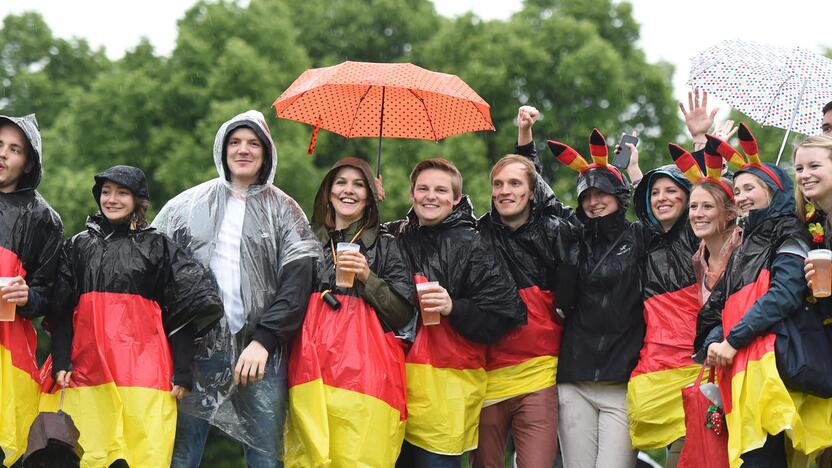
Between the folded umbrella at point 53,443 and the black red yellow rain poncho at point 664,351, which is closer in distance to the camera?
the folded umbrella at point 53,443

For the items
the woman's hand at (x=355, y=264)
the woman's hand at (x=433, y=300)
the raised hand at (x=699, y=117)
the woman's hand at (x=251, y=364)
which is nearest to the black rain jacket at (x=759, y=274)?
the raised hand at (x=699, y=117)

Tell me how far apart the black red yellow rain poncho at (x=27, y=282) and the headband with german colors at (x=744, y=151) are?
3.09m

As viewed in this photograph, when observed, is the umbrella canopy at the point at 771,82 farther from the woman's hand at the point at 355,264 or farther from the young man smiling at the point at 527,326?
the woman's hand at the point at 355,264

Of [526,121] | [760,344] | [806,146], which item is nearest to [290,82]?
[526,121]

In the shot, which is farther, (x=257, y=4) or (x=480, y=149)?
(x=257, y=4)

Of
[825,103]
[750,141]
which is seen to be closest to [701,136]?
[825,103]

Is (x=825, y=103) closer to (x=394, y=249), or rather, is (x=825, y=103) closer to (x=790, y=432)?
(x=790, y=432)

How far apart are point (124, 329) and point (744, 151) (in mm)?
2917

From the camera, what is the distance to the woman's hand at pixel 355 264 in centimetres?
490

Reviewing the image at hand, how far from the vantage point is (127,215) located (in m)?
4.96

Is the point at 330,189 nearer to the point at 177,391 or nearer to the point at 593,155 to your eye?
the point at 177,391

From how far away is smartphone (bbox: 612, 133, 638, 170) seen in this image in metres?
5.75

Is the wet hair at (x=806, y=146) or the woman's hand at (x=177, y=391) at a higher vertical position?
the wet hair at (x=806, y=146)

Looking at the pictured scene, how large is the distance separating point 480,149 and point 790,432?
11.4 metres
